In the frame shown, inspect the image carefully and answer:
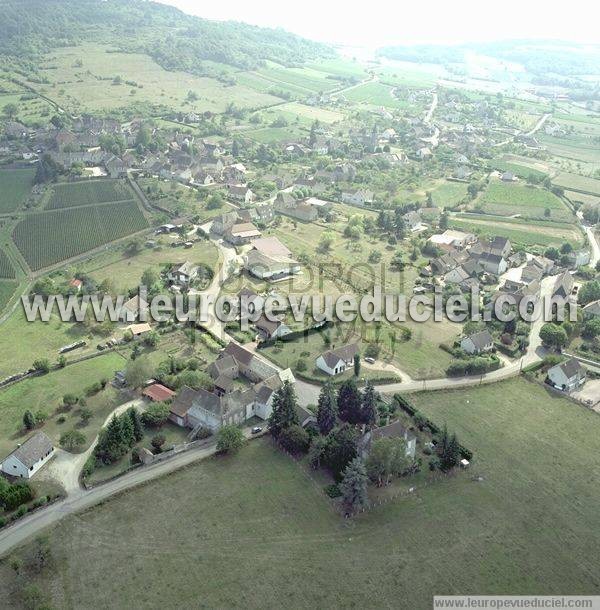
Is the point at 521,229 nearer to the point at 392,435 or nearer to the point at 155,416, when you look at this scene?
the point at 392,435

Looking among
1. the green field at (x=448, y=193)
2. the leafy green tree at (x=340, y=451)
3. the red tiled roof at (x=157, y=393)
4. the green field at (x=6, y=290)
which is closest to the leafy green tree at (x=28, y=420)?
the red tiled roof at (x=157, y=393)

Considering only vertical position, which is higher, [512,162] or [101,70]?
[101,70]

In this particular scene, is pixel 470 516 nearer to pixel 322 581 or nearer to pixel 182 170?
pixel 322 581

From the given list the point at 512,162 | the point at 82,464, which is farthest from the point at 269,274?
the point at 512,162

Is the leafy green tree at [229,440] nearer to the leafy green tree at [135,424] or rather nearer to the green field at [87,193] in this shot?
the leafy green tree at [135,424]

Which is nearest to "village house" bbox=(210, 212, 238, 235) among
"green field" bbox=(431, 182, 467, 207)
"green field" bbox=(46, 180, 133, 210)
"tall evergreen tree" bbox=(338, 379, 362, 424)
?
"green field" bbox=(46, 180, 133, 210)
